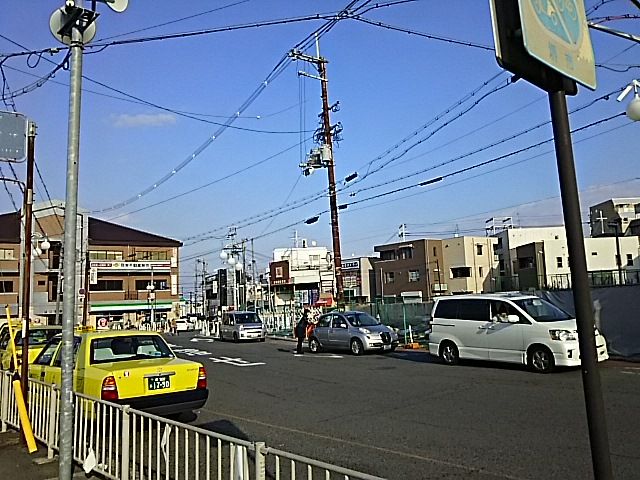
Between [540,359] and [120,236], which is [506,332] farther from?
[120,236]

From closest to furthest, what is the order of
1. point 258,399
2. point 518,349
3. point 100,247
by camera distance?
point 258,399, point 518,349, point 100,247

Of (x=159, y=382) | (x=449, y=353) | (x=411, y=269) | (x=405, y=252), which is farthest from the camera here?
(x=405, y=252)

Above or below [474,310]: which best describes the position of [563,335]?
below

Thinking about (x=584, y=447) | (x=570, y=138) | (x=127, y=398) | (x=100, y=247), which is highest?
(x=100, y=247)

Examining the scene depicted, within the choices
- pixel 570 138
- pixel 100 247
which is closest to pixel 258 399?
pixel 570 138

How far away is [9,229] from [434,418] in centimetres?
6195

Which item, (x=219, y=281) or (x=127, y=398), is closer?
(x=127, y=398)

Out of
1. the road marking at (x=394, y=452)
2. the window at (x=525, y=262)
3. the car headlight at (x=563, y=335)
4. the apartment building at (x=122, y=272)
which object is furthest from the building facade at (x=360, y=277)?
the road marking at (x=394, y=452)

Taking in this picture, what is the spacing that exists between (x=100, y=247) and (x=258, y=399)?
58.9 metres

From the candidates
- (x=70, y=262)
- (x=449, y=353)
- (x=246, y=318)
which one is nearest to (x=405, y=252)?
(x=246, y=318)

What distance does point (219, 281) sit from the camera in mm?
70062

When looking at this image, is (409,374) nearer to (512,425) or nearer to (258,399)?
(258,399)

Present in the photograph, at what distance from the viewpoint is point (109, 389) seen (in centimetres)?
818

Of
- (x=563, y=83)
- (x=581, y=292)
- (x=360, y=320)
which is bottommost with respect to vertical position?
(x=360, y=320)
